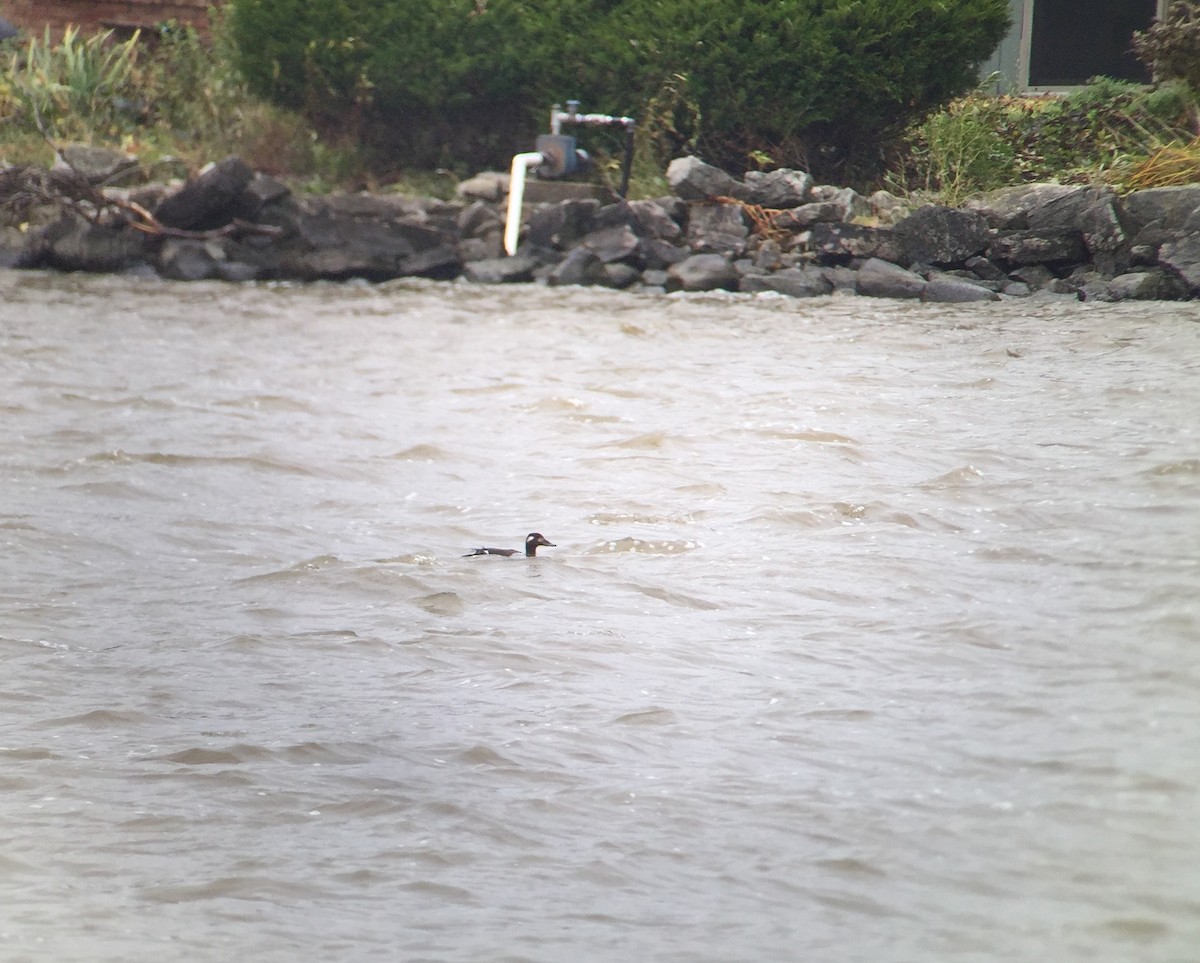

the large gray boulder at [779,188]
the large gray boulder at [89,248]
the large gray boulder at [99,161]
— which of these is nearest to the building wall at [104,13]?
the large gray boulder at [99,161]

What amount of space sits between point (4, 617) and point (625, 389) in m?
4.23

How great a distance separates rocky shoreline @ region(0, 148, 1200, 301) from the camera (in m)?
10.9

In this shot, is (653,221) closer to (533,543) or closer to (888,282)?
(888,282)

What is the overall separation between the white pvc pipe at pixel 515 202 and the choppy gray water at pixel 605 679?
588 centimetres

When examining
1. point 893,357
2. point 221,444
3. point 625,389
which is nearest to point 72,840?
point 221,444

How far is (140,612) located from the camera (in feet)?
11.5

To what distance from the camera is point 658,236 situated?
40.9 ft

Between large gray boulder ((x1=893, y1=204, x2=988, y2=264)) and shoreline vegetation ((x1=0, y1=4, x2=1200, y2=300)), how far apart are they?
0.01 m

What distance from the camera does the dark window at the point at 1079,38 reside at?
14.8 m

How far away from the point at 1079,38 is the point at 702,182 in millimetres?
5028

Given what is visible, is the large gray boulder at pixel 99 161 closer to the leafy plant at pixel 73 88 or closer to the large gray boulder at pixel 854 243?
the leafy plant at pixel 73 88

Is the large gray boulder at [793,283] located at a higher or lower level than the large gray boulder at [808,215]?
lower

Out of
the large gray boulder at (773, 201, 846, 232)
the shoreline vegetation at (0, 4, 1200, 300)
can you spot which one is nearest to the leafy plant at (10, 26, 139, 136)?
the shoreline vegetation at (0, 4, 1200, 300)

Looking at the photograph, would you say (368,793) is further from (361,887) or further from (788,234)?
(788,234)
